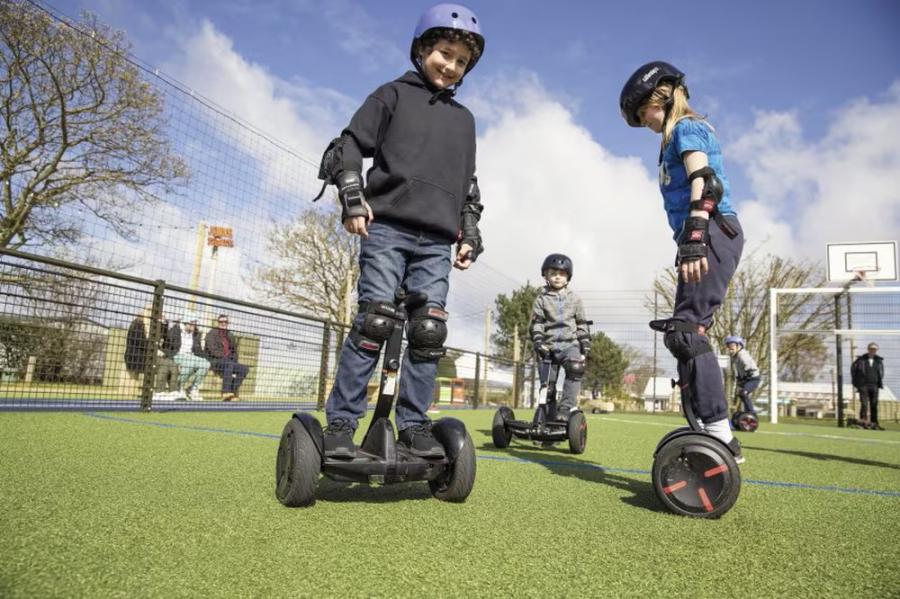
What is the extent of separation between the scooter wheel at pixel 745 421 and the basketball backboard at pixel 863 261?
351 inches

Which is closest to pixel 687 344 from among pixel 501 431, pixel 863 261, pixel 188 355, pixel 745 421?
pixel 501 431

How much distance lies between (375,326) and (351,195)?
0.51 meters

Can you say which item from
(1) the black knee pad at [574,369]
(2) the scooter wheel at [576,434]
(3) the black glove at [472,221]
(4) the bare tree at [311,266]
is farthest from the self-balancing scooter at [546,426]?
(4) the bare tree at [311,266]

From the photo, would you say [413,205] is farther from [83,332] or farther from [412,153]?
[83,332]

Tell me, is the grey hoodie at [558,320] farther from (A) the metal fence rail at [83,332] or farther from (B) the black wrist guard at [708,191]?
(A) the metal fence rail at [83,332]

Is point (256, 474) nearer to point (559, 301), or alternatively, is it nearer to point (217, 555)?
point (217, 555)

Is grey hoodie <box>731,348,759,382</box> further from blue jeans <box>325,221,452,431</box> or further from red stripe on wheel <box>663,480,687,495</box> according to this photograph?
blue jeans <box>325,221,452,431</box>

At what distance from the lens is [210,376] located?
29.3 ft

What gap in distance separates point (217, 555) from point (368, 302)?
109 centimetres

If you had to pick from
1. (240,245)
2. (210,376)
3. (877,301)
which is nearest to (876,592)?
(210,376)

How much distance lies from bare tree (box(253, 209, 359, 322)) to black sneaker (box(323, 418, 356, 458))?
20938mm

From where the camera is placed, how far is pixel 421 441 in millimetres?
2156

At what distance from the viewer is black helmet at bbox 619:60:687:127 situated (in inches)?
104

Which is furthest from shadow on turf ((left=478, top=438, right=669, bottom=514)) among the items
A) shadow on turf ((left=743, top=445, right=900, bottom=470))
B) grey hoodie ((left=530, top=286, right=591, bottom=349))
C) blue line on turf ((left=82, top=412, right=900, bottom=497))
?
shadow on turf ((left=743, top=445, right=900, bottom=470))
